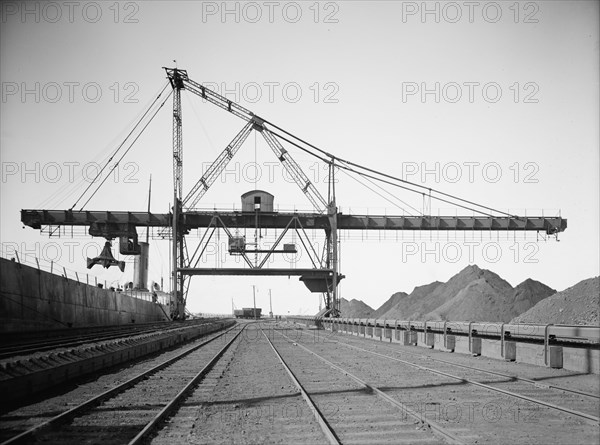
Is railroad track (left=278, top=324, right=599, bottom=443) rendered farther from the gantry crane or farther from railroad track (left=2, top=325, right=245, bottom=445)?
the gantry crane

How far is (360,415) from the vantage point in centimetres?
935

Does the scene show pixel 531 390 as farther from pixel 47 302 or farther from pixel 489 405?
pixel 47 302

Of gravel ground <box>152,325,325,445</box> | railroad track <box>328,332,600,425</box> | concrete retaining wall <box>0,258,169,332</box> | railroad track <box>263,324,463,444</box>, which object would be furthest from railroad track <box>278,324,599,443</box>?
concrete retaining wall <box>0,258,169,332</box>

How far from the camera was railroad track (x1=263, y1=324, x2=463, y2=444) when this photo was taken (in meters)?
7.71

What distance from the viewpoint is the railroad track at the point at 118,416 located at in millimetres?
7875

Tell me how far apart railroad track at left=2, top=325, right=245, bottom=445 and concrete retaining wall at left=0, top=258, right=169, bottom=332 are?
1607 centimetres

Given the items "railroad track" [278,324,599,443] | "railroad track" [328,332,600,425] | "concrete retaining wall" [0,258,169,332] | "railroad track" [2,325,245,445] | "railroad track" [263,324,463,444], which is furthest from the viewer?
"concrete retaining wall" [0,258,169,332]

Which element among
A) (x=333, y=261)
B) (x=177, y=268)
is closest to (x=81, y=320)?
(x=177, y=268)

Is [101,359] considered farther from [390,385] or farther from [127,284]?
[127,284]

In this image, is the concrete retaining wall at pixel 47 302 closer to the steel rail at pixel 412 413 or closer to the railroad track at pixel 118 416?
the railroad track at pixel 118 416

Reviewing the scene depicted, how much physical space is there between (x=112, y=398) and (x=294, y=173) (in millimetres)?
47595

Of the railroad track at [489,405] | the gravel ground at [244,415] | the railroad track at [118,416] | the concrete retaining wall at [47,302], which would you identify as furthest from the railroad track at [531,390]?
the concrete retaining wall at [47,302]

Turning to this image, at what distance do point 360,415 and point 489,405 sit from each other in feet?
7.77

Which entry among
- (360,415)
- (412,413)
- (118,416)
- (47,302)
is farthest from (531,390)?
(47,302)
